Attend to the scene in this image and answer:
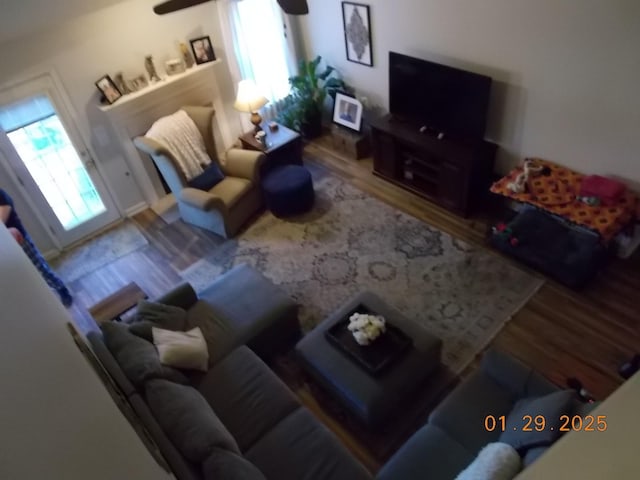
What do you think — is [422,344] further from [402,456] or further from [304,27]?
[304,27]

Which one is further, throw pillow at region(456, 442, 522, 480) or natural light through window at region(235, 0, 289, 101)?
natural light through window at region(235, 0, 289, 101)

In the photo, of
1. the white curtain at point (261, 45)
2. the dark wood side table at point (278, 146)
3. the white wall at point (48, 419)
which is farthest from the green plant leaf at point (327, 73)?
the white wall at point (48, 419)

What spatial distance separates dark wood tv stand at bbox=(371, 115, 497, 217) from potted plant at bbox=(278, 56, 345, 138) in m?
1.16

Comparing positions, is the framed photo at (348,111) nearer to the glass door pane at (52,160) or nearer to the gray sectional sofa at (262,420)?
the glass door pane at (52,160)

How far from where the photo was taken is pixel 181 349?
3123 mm

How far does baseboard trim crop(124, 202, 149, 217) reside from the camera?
5.50 m

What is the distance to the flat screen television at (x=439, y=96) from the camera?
4266 millimetres

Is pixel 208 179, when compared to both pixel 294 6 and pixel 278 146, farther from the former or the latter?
pixel 294 6

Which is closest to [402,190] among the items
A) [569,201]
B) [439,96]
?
[439,96]

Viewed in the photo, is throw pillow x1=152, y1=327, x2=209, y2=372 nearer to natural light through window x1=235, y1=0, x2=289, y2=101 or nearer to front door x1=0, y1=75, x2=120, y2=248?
front door x1=0, y1=75, x2=120, y2=248

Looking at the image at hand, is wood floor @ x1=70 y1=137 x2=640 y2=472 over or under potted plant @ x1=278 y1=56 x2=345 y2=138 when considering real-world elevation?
under

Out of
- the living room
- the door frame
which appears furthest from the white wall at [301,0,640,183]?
the door frame

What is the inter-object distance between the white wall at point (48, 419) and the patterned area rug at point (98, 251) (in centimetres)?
418

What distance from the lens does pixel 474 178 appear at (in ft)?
14.8
